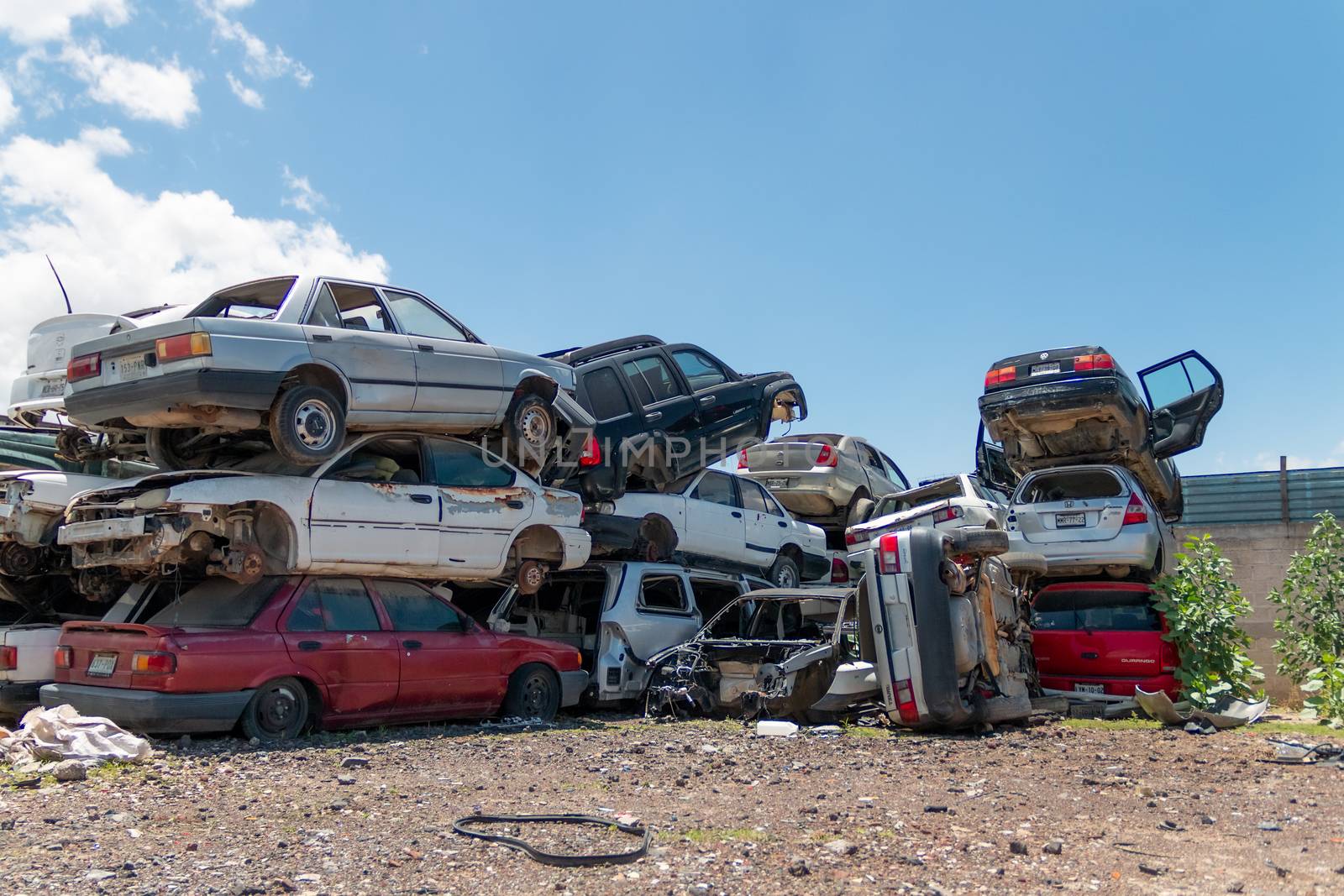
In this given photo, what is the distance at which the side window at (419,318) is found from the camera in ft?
28.7

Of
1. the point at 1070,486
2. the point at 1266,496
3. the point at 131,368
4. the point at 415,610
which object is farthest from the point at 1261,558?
the point at 131,368

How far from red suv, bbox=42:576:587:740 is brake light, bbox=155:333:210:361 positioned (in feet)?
5.40

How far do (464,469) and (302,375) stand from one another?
157cm

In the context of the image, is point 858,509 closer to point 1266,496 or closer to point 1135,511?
point 1135,511

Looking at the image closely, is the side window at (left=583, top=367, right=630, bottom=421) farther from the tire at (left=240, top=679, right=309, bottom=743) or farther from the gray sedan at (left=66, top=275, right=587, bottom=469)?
the tire at (left=240, top=679, right=309, bottom=743)

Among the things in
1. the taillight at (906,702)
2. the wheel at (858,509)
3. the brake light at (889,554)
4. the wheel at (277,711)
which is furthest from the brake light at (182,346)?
the wheel at (858,509)

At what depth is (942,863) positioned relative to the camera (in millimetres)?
4168

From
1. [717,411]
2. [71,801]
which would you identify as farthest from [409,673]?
[717,411]

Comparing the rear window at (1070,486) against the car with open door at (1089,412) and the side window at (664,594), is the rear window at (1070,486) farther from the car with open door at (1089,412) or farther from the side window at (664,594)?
the side window at (664,594)

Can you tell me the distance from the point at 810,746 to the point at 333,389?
423 cm

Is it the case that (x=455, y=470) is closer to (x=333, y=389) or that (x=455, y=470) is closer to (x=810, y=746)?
(x=333, y=389)

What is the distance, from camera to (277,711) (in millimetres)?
7297

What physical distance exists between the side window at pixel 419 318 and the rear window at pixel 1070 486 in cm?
571

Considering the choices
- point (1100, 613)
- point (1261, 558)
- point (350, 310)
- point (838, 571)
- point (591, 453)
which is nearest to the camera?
point (350, 310)
